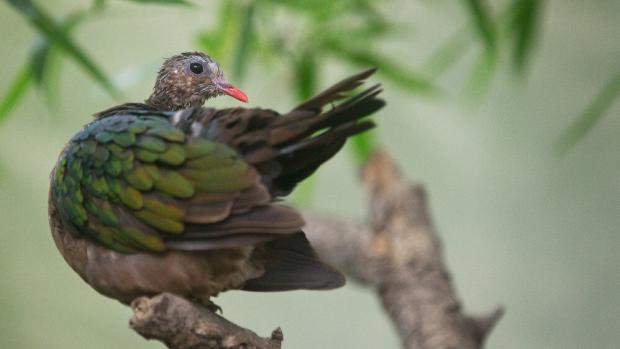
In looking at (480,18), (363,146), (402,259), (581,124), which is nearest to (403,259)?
(402,259)

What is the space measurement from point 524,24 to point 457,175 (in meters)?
0.94

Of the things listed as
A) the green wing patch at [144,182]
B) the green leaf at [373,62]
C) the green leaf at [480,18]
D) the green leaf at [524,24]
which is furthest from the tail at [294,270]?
the green leaf at [524,24]

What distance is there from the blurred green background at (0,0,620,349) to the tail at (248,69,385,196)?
72.1 inches

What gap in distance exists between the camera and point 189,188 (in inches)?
34.9

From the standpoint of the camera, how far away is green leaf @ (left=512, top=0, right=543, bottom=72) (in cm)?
214

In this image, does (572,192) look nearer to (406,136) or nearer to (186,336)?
(406,136)

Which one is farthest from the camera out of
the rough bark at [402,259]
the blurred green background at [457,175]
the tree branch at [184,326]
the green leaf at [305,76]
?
the blurred green background at [457,175]

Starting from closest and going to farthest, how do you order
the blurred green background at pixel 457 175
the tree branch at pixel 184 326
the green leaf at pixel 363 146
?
the tree branch at pixel 184 326
the green leaf at pixel 363 146
the blurred green background at pixel 457 175

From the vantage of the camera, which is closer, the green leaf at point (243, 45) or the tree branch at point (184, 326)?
the tree branch at point (184, 326)

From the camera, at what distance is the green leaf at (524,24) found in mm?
2143

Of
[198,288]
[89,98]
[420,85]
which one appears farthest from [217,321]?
[89,98]

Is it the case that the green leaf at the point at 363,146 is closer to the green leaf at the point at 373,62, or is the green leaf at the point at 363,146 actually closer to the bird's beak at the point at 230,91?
the green leaf at the point at 373,62

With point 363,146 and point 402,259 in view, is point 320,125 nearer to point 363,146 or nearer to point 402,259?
point 402,259

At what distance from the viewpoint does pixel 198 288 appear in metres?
0.91
